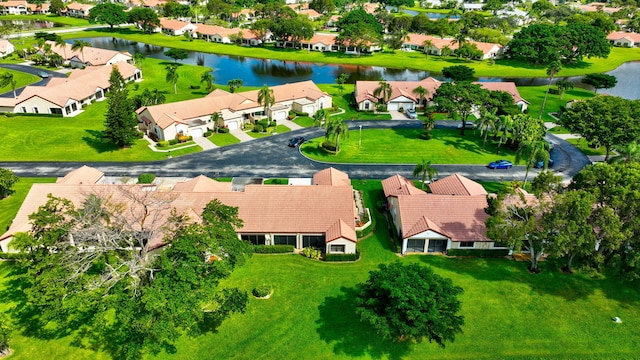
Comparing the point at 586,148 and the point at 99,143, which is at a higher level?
the point at 99,143

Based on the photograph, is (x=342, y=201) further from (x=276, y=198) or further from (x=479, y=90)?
(x=479, y=90)

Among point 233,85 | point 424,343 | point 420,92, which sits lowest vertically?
point 424,343

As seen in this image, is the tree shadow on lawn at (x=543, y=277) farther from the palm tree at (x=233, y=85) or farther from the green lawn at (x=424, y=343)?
the palm tree at (x=233, y=85)

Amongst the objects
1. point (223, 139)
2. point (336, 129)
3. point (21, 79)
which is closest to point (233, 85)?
point (223, 139)

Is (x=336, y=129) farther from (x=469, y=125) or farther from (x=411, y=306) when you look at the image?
(x=411, y=306)

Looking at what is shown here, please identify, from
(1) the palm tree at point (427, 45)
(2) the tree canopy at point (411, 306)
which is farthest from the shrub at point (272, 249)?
(1) the palm tree at point (427, 45)
